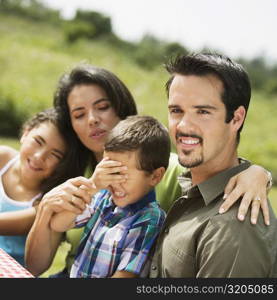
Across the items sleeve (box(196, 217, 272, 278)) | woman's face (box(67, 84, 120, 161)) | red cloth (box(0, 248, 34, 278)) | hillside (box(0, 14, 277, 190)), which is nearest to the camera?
sleeve (box(196, 217, 272, 278))

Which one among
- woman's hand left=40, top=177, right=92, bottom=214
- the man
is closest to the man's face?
the man

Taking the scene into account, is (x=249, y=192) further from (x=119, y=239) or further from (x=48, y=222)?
(x=48, y=222)

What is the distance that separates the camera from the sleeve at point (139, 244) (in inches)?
80.0

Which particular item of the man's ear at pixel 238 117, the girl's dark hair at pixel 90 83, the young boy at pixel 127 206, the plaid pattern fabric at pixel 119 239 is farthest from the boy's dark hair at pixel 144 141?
the girl's dark hair at pixel 90 83

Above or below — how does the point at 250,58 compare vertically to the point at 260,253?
above

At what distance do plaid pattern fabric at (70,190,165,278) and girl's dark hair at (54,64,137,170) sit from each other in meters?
0.75

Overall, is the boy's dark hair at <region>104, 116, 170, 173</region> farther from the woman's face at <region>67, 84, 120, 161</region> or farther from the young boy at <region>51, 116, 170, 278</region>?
the woman's face at <region>67, 84, 120, 161</region>

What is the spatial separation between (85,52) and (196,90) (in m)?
15.4

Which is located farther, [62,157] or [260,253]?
[62,157]

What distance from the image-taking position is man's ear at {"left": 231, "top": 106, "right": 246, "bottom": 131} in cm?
197

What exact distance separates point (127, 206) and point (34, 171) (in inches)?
33.9
